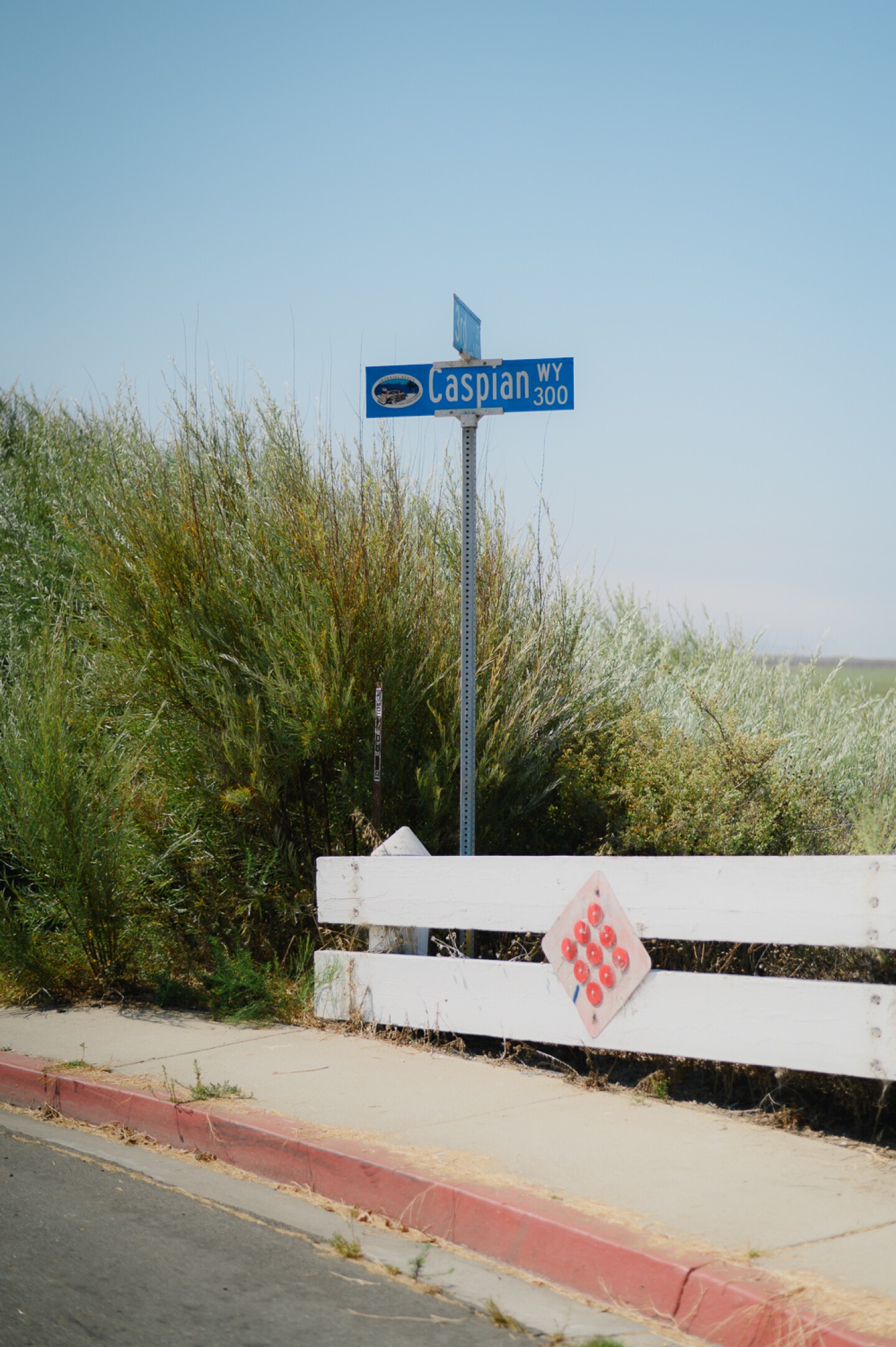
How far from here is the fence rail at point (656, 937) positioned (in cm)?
498

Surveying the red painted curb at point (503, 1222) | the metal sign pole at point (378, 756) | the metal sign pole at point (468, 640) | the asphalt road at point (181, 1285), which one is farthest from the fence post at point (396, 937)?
the asphalt road at point (181, 1285)

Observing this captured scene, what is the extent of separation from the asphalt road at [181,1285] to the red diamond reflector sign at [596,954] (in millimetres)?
1878

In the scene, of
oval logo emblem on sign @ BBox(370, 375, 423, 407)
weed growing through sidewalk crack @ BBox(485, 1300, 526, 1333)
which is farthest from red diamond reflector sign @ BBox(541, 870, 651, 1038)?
oval logo emblem on sign @ BBox(370, 375, 423, 407)

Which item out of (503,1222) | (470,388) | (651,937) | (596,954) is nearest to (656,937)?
(651,937)

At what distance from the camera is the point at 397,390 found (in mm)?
7078

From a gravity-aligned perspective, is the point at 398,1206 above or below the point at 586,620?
below

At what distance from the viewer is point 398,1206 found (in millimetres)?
4629

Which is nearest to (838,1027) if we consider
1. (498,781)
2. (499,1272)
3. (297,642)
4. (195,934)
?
(499,1272)

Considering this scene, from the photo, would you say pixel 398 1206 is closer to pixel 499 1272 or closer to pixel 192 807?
pixel 499 1272

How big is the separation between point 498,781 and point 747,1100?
8.95 ft

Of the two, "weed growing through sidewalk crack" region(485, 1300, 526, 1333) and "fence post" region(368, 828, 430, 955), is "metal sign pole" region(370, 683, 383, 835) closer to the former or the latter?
"fence post" region(368, 828, 430, 955)

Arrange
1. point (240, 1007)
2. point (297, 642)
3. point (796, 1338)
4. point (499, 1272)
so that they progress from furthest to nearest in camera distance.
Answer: point (297, 642) < point (240, 1007) < point (499, 1272) < point (796, 1338)

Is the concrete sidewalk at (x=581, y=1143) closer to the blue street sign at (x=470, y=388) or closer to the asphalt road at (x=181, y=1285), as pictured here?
the asphalt road at (x=181, y=1285)

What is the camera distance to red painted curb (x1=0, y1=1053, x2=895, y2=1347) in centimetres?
360
